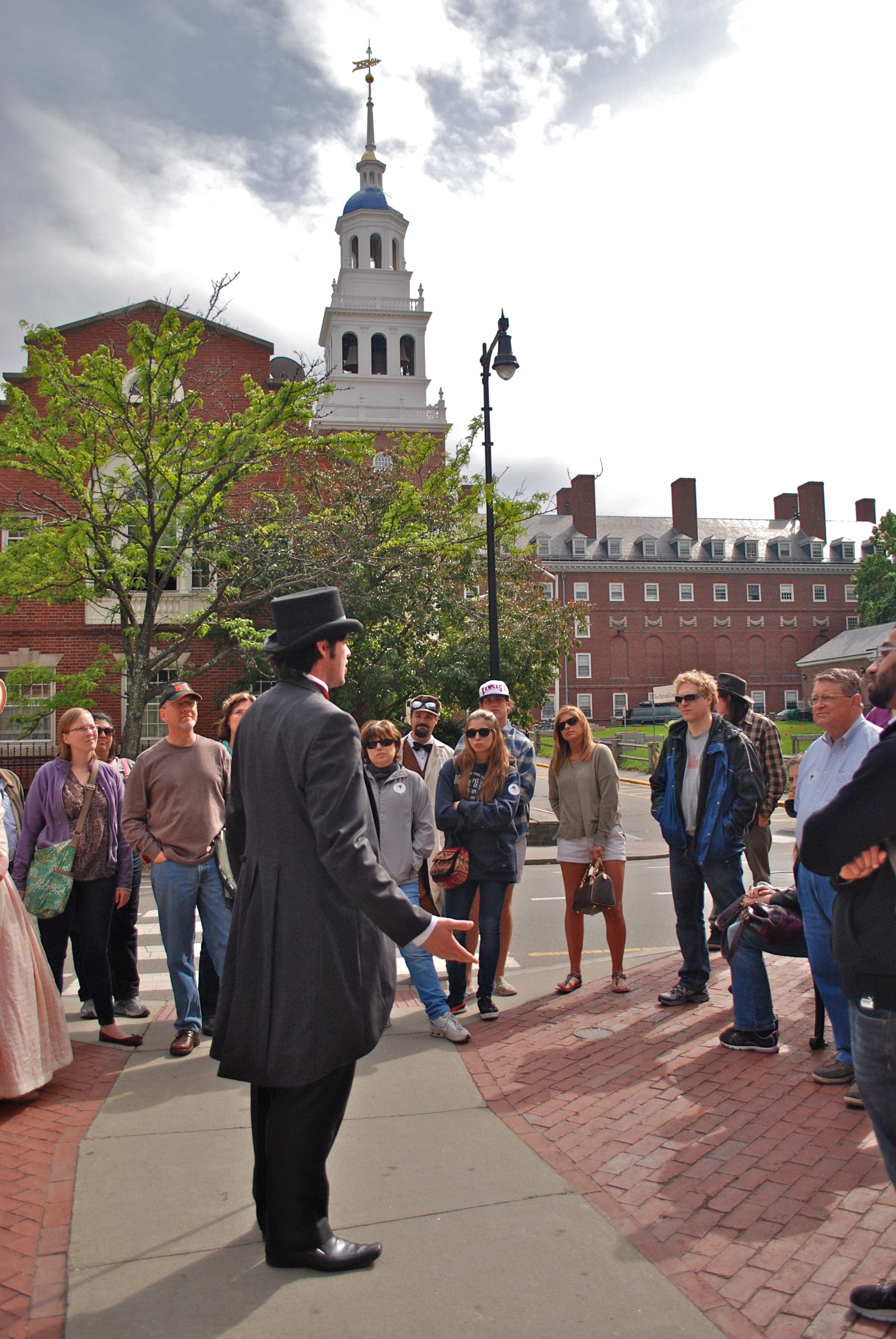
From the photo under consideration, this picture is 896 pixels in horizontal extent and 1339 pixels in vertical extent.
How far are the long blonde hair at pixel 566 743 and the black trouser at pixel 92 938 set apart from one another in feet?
10.3

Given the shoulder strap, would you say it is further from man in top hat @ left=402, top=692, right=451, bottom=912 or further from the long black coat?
the long black coat

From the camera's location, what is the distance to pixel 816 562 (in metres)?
74.9

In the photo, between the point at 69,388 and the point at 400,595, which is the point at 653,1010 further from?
the point at 400,595

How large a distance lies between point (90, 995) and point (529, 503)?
1571 centimetres

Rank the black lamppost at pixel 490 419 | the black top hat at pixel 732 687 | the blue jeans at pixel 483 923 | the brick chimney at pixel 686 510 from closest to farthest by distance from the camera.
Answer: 1. the blue jeans at pixel 483 923
2. the black top hat at pixel 732 687
3. the black lamppost at pixel 490 419
4. the brick chimney at pixel 686 510

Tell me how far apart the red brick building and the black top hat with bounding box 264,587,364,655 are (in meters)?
66.3

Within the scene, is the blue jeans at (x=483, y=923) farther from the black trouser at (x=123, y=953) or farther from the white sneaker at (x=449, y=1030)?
the black trouser at (x=123, y=953)

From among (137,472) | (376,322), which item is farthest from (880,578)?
(137,472)

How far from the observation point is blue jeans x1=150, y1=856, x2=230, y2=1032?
17.7ft

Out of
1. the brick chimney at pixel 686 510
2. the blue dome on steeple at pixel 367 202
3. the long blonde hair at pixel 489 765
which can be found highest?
the blue dome on steeple at pixel 367 202

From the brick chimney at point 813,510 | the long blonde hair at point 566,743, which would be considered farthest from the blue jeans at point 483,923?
the brick chimney at point 813,510

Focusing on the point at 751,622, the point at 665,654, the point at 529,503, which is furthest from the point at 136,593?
the point at 751,622

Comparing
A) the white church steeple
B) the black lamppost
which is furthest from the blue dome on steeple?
the black lamppost

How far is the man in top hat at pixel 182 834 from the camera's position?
5.39 metres
